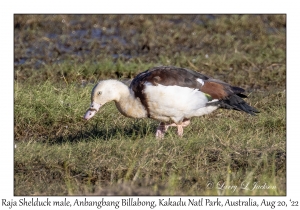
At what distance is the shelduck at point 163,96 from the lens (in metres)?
6.69

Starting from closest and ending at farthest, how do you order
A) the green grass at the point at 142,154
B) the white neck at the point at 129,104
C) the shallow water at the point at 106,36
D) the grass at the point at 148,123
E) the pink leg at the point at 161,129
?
the green grass at the point at 142,154, the grass at the point at 148,123, the white neck at the point at 129,104, the pink leg at the point at 161,129, the shallow water at the point at 106,36

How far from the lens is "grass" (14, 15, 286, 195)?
19.2 feet

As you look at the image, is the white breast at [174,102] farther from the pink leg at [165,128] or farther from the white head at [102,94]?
the white head at [102,94]

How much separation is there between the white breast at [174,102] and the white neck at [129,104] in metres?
0.10

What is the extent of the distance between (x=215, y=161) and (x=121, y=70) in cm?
381

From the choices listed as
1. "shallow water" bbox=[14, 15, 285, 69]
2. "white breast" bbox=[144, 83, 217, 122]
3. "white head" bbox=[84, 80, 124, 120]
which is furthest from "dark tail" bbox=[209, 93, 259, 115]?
"shallow water" bbox=[14, 15, 285, 69]

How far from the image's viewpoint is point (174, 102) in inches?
265

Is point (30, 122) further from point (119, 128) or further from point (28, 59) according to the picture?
point (28, 59)

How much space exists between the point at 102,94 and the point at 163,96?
605 millimetres

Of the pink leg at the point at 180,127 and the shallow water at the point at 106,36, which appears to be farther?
the shallow water at the point at 106,36

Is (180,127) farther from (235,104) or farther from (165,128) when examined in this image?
(235,104)

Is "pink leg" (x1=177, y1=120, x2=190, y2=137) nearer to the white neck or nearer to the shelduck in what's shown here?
the shelduck

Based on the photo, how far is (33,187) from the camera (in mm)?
5836

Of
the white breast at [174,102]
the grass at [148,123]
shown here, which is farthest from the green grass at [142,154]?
the white breast at [174,102]
